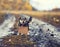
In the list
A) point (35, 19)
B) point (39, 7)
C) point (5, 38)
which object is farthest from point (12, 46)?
point (39, 7)

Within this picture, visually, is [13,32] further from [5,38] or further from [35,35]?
[35,35]

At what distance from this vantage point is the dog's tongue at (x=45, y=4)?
219 centimetres

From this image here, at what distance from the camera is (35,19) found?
7.23ft

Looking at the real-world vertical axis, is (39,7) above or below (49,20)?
above

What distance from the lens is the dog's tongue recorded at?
2.19m

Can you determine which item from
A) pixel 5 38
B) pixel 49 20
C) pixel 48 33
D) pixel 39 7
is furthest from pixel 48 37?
pixel 5 38

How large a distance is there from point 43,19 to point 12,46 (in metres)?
0.53

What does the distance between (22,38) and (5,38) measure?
0.71ft

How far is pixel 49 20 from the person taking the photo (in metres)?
2.20

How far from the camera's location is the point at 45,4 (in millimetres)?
2203

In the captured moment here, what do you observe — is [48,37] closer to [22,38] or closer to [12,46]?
[22,38]

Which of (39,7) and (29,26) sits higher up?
(39,7)

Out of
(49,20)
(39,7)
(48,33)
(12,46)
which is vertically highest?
(39,7)

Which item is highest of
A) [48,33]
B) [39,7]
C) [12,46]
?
Result: [39,7]
